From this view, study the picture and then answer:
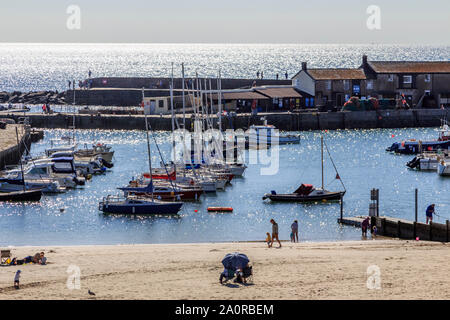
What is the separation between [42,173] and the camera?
53.8m

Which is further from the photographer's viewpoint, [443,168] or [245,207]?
Result: [443,168]

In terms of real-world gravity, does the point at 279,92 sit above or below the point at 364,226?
above

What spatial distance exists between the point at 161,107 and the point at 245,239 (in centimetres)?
5394

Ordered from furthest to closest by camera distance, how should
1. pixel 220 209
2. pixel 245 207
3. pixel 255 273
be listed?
pixel 245 207 < pixel 220 209 < pixel 255 273

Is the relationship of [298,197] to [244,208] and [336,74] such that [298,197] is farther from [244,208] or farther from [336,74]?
[336,74]

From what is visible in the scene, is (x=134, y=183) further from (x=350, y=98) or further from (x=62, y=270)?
(x=350, y=98)

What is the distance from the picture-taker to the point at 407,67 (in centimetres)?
9500

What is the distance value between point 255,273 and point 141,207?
20199mm

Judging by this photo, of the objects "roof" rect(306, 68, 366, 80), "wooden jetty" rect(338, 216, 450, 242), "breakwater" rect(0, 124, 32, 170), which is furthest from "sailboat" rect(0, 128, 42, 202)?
"roof" rect(306, 68, 366, 80)

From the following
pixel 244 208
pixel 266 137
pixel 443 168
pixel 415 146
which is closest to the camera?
pixel 244 208

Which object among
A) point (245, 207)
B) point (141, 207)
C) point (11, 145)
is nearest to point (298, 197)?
point (245, 207)

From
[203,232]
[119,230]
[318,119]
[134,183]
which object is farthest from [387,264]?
[318,119]

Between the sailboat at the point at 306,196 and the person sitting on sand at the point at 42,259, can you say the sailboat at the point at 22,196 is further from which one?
the person sitting on sand at the point at 42,259

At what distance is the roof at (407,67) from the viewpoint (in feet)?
309
